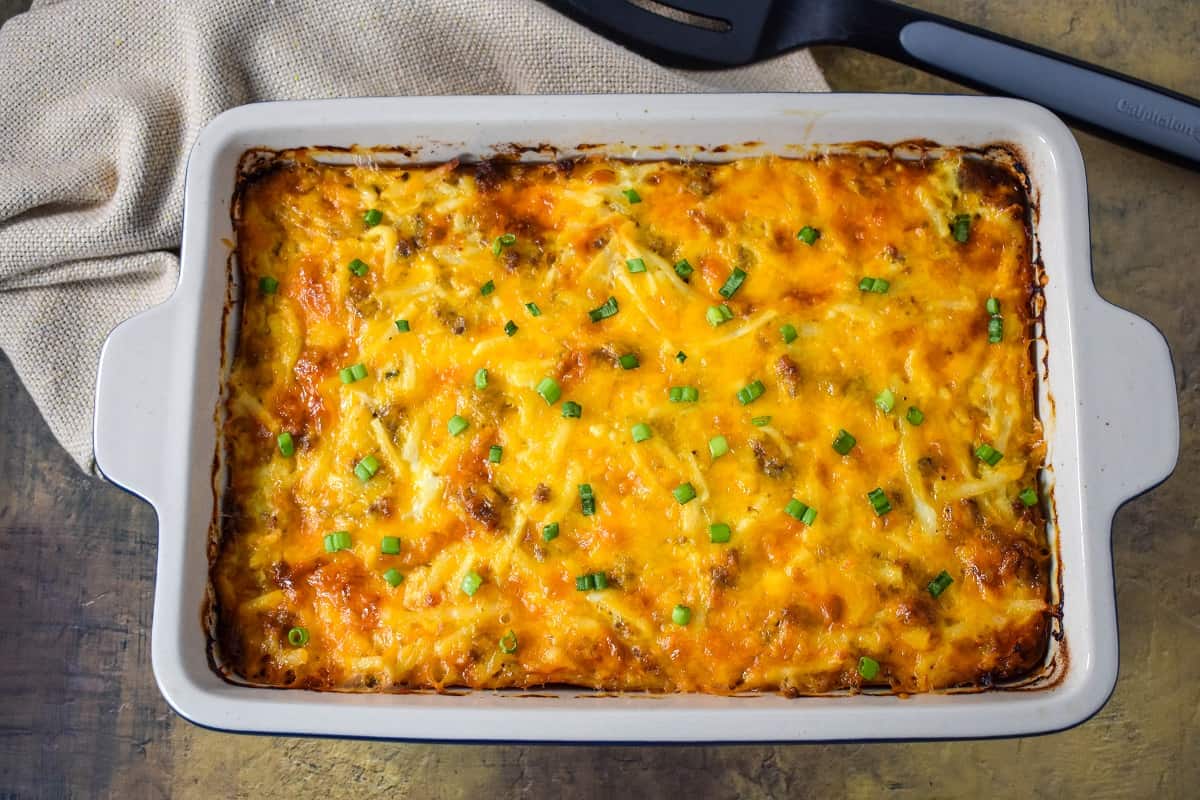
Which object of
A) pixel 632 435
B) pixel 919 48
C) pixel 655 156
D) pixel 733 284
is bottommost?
pixel 632 435

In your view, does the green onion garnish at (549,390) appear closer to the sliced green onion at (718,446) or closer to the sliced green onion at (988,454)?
the sliced green onion at (718,446)

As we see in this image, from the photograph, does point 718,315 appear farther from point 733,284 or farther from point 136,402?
point 136,402

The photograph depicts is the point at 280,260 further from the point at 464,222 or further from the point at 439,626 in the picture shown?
the point at 439,626

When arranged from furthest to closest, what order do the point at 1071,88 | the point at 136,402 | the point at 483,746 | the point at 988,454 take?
the point at 483,746 → the point at 1071,88 → the point at 988,454 → the point at 136,402

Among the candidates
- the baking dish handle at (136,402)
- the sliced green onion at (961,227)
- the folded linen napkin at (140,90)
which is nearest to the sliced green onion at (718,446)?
the sliced green onion at (961,227)

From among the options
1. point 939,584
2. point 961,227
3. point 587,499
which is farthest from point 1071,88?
point 587,499

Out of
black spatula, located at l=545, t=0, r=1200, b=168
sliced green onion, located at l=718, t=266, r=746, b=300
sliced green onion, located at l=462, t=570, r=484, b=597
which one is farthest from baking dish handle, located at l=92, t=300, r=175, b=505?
black spatula, located at l=545, t=0, r=1200, b=168
